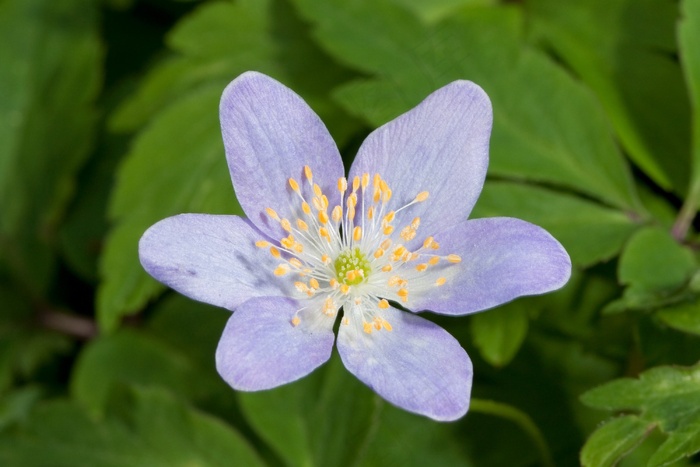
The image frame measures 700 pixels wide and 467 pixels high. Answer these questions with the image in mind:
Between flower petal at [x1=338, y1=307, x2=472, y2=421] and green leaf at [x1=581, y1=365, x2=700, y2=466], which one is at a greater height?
flower petal at [x1=338, y1=307, x2=472, y2=421]

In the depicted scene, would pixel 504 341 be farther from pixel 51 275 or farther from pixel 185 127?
pixel 51 275

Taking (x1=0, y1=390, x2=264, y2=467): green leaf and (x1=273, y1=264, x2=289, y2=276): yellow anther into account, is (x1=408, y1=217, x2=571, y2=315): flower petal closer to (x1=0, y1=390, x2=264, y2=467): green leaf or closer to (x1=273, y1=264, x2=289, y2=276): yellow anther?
(x1=273, y1=264, x2=289, y2=276): yellow anther

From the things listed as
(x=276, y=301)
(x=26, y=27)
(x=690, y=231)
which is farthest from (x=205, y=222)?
(x=26, y=27)

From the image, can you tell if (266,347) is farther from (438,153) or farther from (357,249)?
(438,153)

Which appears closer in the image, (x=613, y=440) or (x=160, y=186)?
(x=613, y=440)

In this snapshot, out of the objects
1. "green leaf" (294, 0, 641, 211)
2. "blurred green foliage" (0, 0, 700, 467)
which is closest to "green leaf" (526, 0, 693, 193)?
"blurred green foliage" (0, 0, 700, 467)

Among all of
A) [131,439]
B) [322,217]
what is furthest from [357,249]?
[131,439]

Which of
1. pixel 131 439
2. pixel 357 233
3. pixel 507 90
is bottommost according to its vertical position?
pixel 131 439

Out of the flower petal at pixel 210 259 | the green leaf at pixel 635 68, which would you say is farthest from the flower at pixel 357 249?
the green leaf at pixel 635 68
